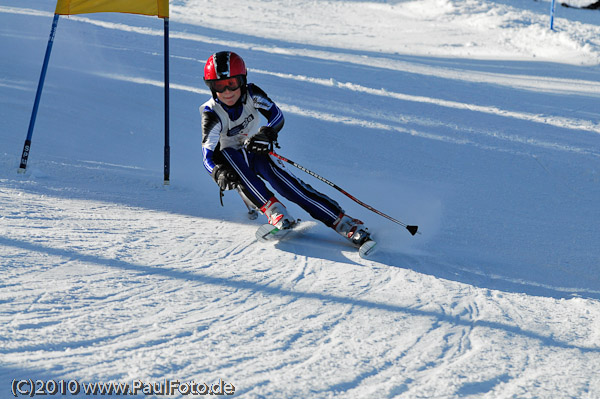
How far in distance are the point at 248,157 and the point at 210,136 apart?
1.16 ft

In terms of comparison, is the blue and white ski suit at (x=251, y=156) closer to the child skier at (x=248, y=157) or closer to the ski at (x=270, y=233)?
the child skier at (x=248, y=157)

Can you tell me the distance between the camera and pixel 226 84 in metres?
4.82

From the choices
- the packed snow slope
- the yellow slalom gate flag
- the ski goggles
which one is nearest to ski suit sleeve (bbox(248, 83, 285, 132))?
the ski goggles

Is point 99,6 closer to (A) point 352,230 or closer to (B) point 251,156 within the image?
(B) point 251,156

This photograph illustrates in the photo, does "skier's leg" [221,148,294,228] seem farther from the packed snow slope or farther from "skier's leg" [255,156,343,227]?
the packed snow slope

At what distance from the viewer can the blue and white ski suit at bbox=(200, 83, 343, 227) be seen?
4.73 metres

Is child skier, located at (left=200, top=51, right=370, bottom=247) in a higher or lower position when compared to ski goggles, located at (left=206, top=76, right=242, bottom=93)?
lower

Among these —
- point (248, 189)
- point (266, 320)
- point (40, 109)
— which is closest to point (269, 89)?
point (40, 109)

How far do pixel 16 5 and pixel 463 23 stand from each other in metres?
10.7

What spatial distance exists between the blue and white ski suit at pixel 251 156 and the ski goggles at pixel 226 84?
5.8 inches

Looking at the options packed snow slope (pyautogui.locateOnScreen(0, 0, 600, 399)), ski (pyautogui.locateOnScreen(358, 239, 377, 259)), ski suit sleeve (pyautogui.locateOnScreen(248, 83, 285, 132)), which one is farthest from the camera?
ski suit sleeve (pyautogui.locateOnScreen(248, 83, 285, 132))

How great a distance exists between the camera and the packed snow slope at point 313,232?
282cm

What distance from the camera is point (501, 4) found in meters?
17.0

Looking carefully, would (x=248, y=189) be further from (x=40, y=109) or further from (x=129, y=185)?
(x=40, y=109)
